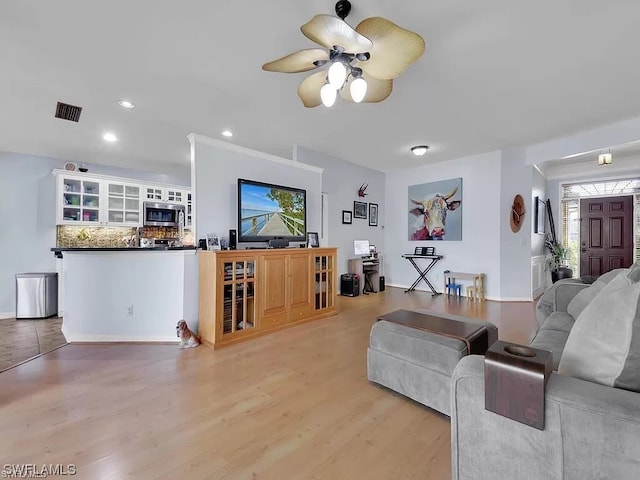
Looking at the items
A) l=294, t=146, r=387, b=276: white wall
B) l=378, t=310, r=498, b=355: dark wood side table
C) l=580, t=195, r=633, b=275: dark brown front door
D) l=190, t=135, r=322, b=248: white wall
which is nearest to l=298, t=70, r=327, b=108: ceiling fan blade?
l=190, t=135, r=322, b=248: white wall

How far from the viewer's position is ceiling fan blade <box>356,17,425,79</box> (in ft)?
5.86

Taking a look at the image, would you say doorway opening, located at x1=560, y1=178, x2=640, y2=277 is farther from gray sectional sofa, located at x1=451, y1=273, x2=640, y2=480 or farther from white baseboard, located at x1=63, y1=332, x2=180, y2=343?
white baseboard, located at x1=63, y1=332, x2=180, y2=343

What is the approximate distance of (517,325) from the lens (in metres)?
3.76

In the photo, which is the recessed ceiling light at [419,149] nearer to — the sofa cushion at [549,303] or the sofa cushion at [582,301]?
the sofa cushion at [549,303]

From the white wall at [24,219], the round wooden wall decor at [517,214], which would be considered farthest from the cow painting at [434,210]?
the white wall at [24,219]

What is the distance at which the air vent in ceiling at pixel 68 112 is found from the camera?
3.38 metres

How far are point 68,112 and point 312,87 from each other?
3067 mm

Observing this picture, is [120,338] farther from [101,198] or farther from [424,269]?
[424,269]

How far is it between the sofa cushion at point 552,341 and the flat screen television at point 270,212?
2.97 meters

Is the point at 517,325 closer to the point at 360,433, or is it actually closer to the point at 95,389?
the point at 360,433

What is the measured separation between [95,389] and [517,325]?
14.5 ft

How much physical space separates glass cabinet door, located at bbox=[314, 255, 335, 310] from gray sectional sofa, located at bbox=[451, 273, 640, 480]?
10.1 ft

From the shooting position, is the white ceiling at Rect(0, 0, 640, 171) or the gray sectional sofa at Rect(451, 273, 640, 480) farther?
the white ceiling at Rect(0, 0, 640, 171)

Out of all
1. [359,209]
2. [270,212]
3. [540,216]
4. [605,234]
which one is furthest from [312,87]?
[605,234]
